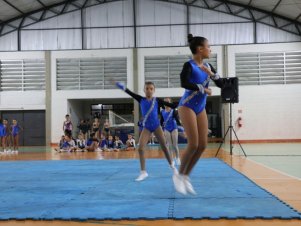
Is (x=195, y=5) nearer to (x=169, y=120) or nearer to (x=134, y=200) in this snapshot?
(x=169, y=120)

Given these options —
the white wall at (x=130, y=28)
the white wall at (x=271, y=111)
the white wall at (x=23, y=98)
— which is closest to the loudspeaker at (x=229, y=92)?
the white wall at (x=271, y=111)

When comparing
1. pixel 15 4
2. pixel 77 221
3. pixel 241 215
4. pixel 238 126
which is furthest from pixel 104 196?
pixel 15 4

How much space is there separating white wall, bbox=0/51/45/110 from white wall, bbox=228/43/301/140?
12766mm

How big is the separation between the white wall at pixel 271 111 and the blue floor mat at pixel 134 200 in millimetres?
17698

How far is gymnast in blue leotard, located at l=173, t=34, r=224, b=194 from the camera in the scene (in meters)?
4.67

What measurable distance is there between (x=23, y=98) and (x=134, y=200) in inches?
881

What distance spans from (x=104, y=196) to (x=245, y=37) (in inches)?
863

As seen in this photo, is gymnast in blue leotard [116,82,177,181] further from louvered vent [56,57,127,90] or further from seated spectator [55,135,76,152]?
louvered vent [56,57,127,90]

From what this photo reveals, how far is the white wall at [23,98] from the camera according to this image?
83.4 ft

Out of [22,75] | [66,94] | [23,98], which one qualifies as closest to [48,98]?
[66,94]

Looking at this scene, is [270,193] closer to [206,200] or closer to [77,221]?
[206,200]

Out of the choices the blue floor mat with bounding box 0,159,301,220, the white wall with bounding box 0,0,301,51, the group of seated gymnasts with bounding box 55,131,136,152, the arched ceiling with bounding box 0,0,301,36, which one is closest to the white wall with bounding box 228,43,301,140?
the arched ceiling with bounding box 0,0,301,36

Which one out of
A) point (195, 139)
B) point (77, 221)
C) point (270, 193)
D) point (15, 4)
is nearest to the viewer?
point (77, 221)

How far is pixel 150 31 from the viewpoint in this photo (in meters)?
25.6
